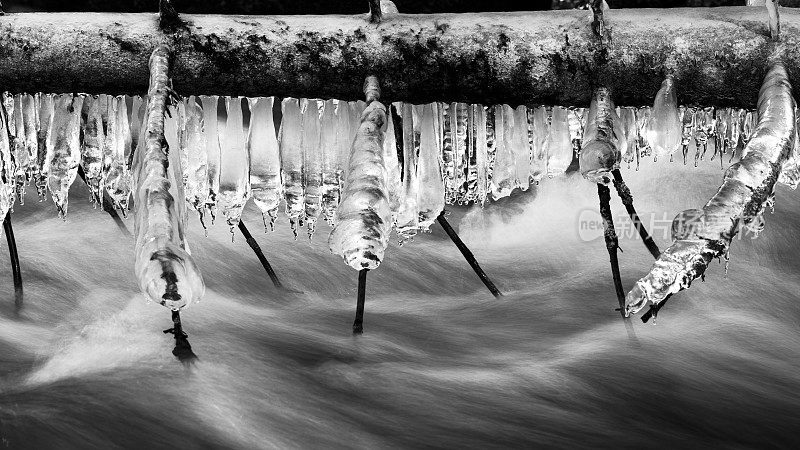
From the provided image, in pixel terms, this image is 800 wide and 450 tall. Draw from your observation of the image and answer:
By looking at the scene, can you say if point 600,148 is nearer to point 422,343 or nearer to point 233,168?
point 233,168

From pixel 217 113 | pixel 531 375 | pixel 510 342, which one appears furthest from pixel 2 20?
pixel 510 342

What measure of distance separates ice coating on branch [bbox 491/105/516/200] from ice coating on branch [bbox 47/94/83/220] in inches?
56.1

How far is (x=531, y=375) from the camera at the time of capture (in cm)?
499

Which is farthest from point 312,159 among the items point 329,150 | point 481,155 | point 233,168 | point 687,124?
point 687,124

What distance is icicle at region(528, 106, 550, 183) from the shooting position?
2.76 m

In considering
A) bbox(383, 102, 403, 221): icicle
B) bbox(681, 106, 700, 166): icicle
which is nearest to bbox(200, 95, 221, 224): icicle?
bbox(383, 102, 403, 221): icicle

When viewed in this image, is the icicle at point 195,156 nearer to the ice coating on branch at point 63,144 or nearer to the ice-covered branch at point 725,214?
the ice coating on branch at point 63,144

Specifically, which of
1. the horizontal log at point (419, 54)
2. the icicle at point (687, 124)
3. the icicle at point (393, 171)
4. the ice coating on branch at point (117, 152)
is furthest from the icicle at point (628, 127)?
the ice coating on branch at point (117, 152)

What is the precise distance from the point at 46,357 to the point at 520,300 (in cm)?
348

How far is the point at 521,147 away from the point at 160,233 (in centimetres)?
142

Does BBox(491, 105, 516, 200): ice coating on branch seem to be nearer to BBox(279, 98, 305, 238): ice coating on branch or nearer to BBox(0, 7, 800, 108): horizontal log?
BBox(0, 7, 800, 108): horizontal log

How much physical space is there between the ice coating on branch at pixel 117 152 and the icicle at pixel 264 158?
422 mm

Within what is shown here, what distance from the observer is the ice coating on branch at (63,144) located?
9.20 ft

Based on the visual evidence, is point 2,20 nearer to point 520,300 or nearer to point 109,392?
point 109,392
